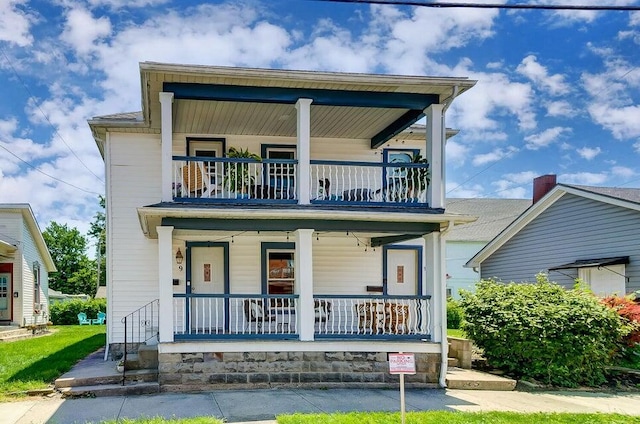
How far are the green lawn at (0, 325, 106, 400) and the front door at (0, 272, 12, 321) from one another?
6067mm

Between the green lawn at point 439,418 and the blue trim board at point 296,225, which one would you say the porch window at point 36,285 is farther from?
the green lawn at point 439,418

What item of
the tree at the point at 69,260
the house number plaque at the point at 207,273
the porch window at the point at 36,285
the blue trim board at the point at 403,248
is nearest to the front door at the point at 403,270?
the blue trim board at the point at 403,248

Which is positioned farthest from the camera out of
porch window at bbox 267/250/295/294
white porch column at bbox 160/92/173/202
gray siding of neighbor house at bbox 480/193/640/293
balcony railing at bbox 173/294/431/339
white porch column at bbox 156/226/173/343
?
gray siding of neighbor house at bbox 480/193/640/293

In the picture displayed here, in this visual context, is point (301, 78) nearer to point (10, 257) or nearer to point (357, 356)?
point (357, 356)

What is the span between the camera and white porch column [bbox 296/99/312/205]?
38.2 feet

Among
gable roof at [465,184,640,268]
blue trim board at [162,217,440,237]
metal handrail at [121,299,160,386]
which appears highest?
gable roof at [465,184,640,268]

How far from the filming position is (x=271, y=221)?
11.5 metres

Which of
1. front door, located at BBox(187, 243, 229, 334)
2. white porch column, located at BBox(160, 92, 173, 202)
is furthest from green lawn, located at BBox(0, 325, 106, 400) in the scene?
white porch column, located at BBox(160, 92, 173, 202)

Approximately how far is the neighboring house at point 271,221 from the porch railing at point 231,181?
44mm

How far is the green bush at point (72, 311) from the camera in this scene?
1296 inches

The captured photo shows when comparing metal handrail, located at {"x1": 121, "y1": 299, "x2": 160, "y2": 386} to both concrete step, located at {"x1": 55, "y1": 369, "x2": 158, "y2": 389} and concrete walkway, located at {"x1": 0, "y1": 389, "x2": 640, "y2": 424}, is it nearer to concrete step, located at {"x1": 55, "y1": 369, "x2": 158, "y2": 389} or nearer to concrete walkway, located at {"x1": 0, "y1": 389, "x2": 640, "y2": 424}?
concrete step, located at {"x1": 55, "y1": 369, "x2": 158, "y2": 389}

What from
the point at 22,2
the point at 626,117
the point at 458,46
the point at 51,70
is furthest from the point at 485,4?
the point at 626,117

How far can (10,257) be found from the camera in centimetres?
2388

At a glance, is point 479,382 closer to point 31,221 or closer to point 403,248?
point 403,248
